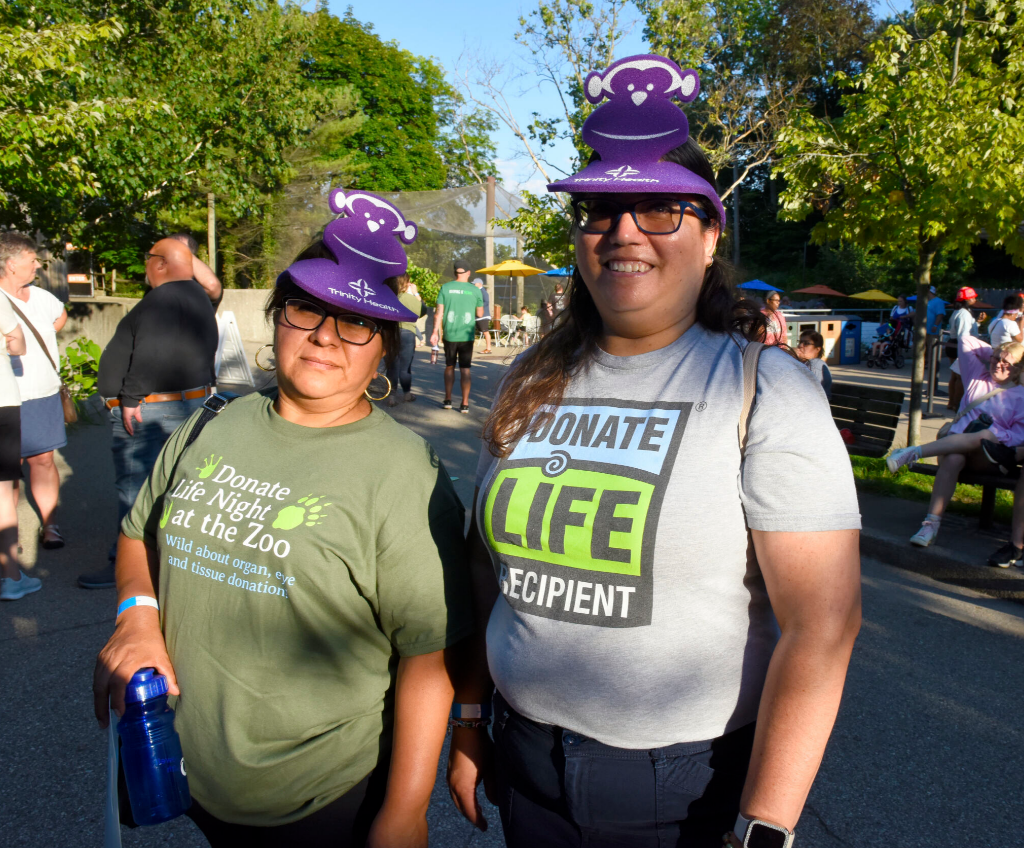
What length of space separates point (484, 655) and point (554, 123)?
13.4 metres

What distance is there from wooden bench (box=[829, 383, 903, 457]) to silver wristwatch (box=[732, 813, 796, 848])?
656 cm

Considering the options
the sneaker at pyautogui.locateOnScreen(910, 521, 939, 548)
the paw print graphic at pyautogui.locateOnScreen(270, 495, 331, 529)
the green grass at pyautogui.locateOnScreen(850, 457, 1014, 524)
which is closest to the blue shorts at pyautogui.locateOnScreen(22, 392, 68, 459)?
the paw print graphic at pyautogui.locateOnScreen(270, 495, 331, 529)

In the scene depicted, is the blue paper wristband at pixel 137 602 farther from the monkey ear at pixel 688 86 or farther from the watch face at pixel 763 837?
the monkey ear at pixel 688 86

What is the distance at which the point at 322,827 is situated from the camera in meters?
1.61

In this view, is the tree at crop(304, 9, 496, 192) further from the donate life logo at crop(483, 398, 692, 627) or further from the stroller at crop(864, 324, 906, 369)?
the donate life logo at crop(483, 398, 692, 627)

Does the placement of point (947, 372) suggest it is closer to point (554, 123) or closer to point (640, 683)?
point (554, 123)

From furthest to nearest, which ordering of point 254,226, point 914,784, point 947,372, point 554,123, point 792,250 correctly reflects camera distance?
point 792,250
point 254,226
point 947,372
point 554,123
point 914,784

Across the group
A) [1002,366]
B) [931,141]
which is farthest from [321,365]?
[931,141]

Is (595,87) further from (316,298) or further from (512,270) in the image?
(512,270)

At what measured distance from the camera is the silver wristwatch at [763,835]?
46.8 inches

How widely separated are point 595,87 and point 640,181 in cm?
30

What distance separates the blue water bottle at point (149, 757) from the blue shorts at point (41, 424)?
158 inches

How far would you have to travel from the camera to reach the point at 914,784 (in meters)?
2.95

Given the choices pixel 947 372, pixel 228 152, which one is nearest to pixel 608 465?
pixel 228 152
